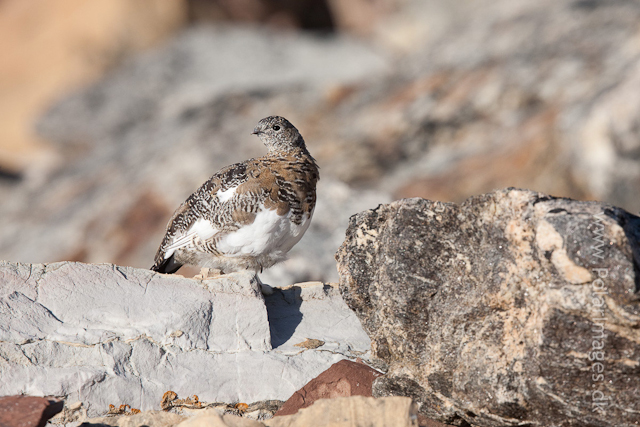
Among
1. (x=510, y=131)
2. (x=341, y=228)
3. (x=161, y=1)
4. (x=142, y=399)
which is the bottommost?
(x=142, y=399)

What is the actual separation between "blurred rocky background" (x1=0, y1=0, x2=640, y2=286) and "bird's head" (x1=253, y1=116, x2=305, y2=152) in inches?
171

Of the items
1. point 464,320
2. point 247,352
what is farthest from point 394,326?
point 247,352

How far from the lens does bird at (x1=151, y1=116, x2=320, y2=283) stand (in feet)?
20.9

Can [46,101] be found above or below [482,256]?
above

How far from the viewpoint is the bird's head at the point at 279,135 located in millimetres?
6984

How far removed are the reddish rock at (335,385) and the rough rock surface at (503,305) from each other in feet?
0.59

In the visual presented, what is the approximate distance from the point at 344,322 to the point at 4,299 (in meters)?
3.13

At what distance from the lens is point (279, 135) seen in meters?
6.98

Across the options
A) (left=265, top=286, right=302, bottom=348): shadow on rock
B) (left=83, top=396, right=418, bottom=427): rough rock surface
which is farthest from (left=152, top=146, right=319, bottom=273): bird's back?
Result: (left=83, top=396, right=418, bottom=427): rough rock surface

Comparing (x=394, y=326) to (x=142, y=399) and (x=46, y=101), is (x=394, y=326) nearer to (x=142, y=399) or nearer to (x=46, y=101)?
(x=142, y=399)

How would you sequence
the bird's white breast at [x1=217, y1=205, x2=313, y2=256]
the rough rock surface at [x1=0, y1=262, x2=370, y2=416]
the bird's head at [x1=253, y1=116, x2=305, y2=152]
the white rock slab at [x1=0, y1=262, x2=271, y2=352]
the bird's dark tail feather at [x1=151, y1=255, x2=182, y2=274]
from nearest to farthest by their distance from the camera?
the rough rock surface at [x1=0, y1=262, x2=370, y2=416] < the white rock slab at [x1=0, y1=262, x2=271, y2=352] < the bird's white breast at [x1=217, y1=205, x2=313, y2=256] < the bird's head at [x1=253, y1=116, x2=305, y2=152] < the bird's dark tail feather at [x1=151, y1=255, x2=182, y2=274]

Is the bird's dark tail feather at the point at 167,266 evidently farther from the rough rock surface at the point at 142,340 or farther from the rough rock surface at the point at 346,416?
the rough rock surface at the point at 346,416

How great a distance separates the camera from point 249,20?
30.4m

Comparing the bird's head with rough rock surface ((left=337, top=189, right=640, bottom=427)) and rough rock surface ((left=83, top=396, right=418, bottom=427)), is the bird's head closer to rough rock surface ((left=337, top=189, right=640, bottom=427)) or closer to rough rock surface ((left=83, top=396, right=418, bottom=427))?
rough rock surface ((left=337, top=189, right=640, bottom=427))
